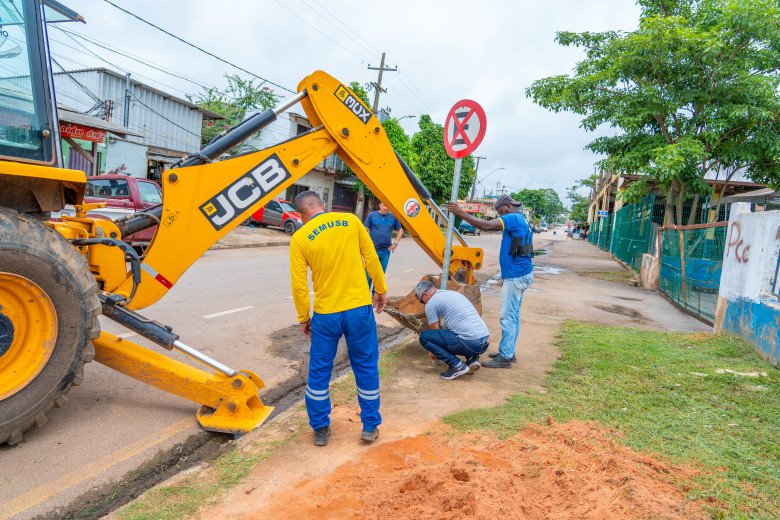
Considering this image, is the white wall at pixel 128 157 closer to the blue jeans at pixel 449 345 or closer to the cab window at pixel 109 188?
the cab window at pixel 109 188

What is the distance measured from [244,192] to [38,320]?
5.30 ft

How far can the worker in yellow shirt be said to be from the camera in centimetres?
355

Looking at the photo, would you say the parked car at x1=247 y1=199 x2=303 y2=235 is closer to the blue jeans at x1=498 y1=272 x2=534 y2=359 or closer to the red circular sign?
the red circular sign

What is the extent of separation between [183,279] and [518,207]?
6.48 metres

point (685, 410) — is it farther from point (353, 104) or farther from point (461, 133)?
point (353, 104)

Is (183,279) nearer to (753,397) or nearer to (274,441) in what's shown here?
(274,441)

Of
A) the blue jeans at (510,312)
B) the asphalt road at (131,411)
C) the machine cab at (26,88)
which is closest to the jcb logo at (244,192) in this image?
the machine cab at (26,88)

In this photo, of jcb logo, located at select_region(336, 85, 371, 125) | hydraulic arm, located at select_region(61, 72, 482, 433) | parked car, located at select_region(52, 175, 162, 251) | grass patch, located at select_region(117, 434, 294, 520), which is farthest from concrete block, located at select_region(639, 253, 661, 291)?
grass patch, located at select_region(117, 434, 294, 520)

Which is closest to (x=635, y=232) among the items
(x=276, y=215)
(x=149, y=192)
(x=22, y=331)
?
(x=276, y=215)

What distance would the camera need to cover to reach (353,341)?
3.60m

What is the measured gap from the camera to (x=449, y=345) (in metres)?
5.03

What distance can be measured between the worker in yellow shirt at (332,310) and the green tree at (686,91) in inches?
440

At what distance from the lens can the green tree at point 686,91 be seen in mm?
12039

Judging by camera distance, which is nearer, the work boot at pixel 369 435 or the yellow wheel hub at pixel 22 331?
the yellow wheel hub at pixel 22 331
